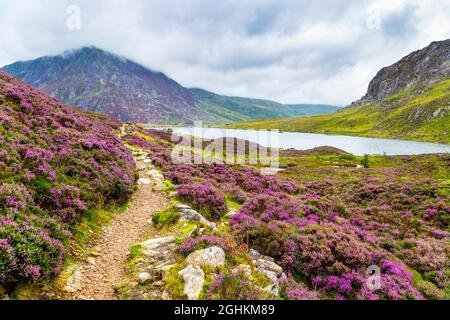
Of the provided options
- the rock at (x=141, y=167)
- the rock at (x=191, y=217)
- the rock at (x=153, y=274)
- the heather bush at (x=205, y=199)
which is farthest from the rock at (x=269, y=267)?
the rock at (x=141, y=167)

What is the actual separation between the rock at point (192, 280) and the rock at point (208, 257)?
0.39 m

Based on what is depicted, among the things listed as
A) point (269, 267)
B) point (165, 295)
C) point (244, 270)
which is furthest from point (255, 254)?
point (165, 295)

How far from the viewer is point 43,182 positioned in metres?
10.4

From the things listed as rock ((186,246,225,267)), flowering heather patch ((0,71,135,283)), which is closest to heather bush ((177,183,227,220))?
flowering heather patch ((0,71,135,283))

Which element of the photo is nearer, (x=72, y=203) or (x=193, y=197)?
(x=72, y=203)

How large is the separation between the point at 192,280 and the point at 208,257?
120 cm

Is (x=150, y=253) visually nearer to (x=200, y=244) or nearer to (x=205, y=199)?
(x=200, y=244)

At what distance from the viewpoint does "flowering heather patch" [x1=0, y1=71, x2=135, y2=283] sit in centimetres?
671

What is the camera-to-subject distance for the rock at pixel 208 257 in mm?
7957
